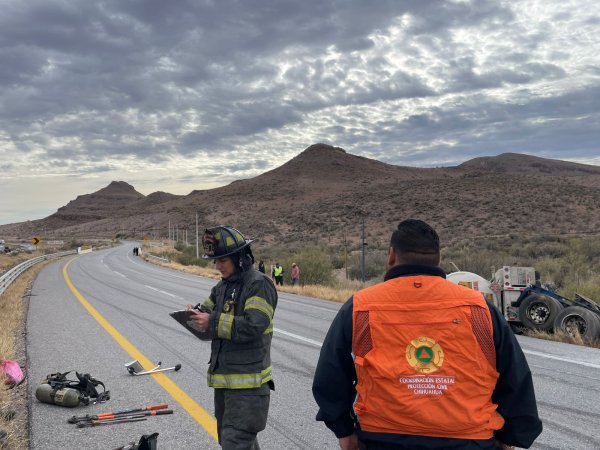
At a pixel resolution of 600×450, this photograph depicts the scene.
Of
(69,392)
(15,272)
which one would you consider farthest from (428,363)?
(15,272)

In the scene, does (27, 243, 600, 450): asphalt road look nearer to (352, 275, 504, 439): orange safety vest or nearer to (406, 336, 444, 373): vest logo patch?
(352, 275, 504, 439): orange safety vest

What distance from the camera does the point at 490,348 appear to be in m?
2.42

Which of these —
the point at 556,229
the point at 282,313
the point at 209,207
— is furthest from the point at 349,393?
the point at 209,207

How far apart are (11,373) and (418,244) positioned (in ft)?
21.7

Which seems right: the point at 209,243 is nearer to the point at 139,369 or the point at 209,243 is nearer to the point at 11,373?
the point at 139,369

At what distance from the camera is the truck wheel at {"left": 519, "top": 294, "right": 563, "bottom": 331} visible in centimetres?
1140

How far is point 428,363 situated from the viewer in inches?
92.6

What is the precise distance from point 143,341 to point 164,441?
5.60m

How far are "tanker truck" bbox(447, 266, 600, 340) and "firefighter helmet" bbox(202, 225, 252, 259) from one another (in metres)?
8.77

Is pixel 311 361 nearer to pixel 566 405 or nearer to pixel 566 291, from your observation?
pixel 566 405

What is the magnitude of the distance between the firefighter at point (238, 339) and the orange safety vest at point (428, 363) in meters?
1.22

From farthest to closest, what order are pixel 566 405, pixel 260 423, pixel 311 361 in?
pixel 311 361
pixel 566 405
pixel 260 423

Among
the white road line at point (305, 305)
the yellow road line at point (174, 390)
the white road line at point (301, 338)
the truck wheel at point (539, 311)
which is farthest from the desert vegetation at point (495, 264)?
the yellow road line at point (174, 390)

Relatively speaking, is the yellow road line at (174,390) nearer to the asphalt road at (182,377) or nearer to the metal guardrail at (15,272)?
the asphalt road at (182,377)
